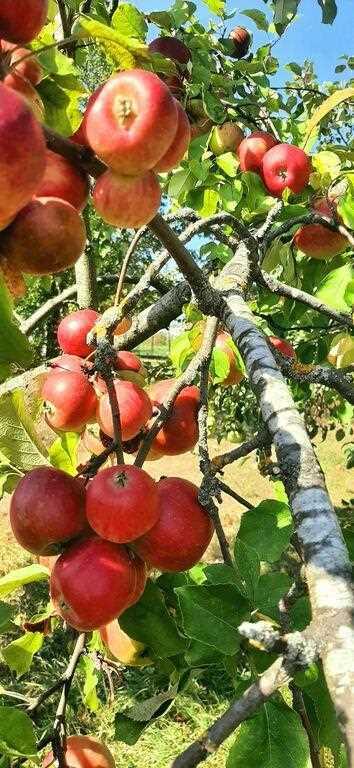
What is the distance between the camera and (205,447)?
101 cm

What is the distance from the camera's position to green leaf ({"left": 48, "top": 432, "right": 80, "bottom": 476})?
1.24 metres

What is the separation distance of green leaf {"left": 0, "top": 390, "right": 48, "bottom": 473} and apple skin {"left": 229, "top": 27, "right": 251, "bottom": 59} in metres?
2.45

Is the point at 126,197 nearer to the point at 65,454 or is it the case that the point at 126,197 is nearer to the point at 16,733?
the point at 65,454

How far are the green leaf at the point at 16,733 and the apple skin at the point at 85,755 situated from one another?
31 centimetres

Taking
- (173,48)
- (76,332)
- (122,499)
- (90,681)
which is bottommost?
(90,681)

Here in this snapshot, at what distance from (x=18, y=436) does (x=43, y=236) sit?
642 mm

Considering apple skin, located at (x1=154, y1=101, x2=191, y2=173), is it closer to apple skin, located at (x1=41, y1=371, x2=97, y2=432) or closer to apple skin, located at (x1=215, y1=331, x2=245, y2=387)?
apple skin, located at (x1=41, y1=371, x2=97, y2=432)

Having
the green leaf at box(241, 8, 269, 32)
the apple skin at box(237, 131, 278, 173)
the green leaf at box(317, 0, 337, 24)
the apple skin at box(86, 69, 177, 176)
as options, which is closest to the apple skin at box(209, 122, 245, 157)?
the apple skin at box(237, 131, 278, 173)

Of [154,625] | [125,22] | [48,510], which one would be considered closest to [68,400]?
[48,510]

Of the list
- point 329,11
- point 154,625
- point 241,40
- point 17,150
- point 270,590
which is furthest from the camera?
point 241,40

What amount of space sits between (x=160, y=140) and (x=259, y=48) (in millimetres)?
2405

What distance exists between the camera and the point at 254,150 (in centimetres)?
217

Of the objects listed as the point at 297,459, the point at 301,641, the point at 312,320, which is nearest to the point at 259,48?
the point at 312,320

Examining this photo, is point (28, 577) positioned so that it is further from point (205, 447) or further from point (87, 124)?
point (87, 124)
